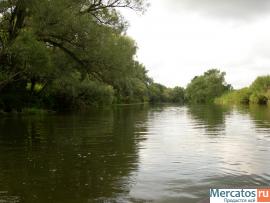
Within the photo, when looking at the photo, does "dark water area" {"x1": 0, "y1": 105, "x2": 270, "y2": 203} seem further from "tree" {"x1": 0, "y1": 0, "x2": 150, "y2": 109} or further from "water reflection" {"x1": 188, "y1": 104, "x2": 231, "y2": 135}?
"tree" {"x1": 0, "y1": 0, "x2": 150, "y2": 109}

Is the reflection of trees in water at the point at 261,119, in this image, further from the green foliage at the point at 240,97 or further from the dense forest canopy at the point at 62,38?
the green foliage at the point at 240,97

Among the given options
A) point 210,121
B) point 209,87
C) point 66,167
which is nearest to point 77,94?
point 210,121

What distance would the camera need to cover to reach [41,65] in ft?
88.5

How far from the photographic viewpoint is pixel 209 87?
145000mm

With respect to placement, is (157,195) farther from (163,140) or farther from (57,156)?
(163,140)

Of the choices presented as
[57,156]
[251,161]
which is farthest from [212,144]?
[57,156]

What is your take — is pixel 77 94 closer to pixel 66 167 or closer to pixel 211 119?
pixel 211 119

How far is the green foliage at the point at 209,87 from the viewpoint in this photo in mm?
143875

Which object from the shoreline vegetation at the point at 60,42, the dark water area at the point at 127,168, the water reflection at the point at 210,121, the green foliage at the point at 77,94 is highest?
the shoreline vegetation at the point at 60,42

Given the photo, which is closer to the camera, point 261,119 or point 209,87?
point 261,119

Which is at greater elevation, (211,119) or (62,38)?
(62,38)

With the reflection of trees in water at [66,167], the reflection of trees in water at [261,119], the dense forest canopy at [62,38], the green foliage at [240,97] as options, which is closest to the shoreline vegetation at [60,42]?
the dense forest canopy at [62,38]

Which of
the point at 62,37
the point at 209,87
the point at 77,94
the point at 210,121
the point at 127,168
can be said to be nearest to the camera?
the point at 127,168

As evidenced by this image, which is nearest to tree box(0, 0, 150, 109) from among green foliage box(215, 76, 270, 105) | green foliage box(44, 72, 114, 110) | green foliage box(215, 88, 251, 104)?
green foliage box(44, 72, 114, 110)
